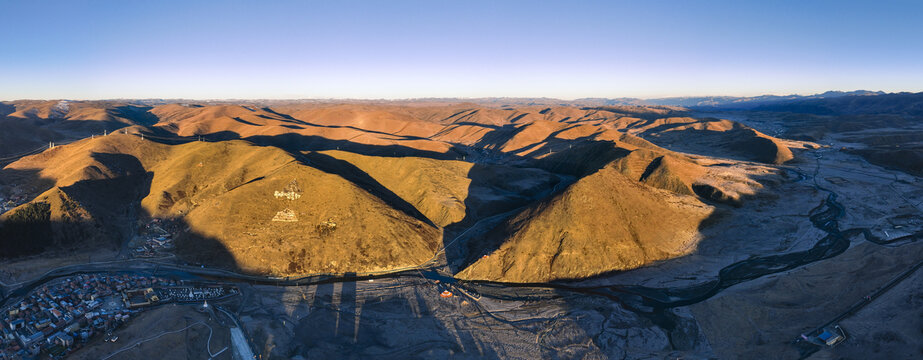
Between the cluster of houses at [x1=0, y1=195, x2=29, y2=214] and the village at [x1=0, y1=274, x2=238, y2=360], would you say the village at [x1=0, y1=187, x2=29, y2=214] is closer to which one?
the cluster of houses at [x1=0, y1=195, x2=29, y2=214]

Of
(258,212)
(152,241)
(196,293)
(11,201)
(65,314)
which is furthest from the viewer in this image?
(11,201)

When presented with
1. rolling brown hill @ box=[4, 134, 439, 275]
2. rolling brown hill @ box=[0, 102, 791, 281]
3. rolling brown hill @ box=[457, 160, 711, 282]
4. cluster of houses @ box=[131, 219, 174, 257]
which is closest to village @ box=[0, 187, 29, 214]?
rolling brown hill @ box=[0, 102, 791, 281]

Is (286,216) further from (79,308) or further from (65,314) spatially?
(65,314)

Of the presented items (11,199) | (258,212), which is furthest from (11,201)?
(258,212)

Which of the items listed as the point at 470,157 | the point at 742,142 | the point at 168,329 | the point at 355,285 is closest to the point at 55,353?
the point at 168,329

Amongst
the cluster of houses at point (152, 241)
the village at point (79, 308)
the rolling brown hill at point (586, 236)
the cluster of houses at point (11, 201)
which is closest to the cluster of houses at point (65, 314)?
the village at point (79, 308)

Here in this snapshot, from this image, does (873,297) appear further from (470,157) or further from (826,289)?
(470,157)

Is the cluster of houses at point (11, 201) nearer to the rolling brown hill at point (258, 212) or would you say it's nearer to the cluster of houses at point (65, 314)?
the rolling brown hill at point (258, 212)
